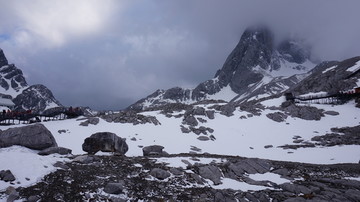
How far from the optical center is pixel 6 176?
1395cm

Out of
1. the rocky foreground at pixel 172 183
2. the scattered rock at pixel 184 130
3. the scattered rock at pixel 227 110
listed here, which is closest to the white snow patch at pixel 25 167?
the rocky foreground at pixel 172 183

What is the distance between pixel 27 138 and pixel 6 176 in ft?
28.5

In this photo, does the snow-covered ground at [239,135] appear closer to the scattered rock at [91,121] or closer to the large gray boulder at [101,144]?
the scattered rock at [91,121]

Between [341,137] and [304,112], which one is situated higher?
[304,112]

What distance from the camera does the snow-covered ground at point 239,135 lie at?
38750 millimetres

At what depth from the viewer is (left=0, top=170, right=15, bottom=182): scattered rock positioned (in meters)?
13.8

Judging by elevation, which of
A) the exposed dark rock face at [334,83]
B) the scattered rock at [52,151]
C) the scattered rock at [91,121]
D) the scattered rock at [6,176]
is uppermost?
the exposed dark rock face at [334,83]

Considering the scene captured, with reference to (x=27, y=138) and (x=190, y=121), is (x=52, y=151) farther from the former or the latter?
(x=190, y=121)

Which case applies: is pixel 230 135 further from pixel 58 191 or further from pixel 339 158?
pixel 58 191

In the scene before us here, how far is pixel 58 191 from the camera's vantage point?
13664mm

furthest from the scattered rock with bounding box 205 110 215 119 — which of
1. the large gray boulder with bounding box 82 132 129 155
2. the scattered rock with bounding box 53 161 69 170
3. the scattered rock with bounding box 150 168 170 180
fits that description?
the scattered rock with bounding box 53 161 69 170

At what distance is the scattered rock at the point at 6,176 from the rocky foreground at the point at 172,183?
1215mm

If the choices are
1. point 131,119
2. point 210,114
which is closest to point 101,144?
point 131,119

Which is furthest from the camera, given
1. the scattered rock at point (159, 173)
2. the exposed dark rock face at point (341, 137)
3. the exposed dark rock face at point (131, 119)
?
the exposed dark rock face at point (131, 119)
